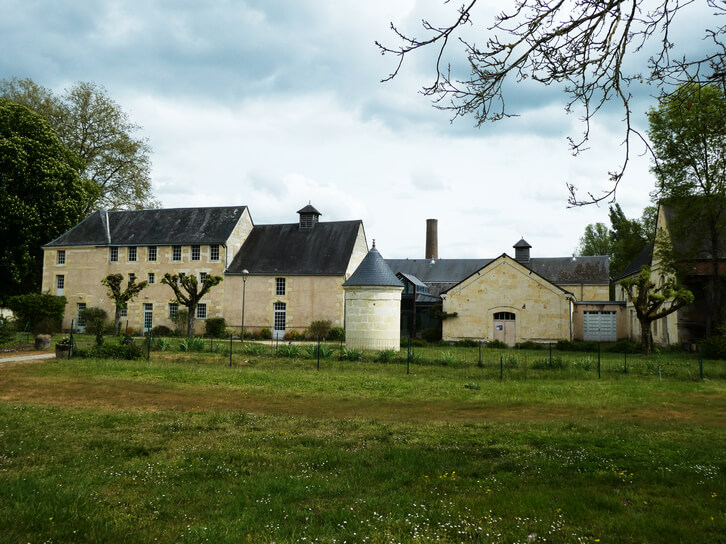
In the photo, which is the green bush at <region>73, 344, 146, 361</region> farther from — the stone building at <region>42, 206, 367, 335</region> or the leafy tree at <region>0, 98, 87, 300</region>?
the leafy tree at <region>0, 98, 87, 300</region>

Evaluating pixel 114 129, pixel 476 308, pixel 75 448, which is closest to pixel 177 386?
pixel 75 448

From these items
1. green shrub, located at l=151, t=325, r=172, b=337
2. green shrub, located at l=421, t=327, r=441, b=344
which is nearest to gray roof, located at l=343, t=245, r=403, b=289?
green shrub, located at l=421, t=327, r=441, b=344

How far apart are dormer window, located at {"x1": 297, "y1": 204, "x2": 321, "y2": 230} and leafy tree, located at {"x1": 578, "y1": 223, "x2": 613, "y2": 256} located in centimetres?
4116

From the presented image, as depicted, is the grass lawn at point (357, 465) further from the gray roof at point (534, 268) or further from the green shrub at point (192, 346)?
the gray roof at point (534, 268)

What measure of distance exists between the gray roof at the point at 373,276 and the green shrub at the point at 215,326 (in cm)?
1512

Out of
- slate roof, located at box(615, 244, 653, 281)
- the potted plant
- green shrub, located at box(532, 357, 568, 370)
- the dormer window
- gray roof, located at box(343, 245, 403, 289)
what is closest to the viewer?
green shrub, located at box(532, 357, 568, 370)

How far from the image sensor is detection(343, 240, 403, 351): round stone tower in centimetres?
2805

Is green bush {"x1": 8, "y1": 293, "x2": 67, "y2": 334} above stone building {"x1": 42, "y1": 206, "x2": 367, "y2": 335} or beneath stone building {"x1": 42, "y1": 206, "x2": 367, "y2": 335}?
beneath

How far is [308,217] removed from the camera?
44.4m

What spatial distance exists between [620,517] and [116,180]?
2054 inches

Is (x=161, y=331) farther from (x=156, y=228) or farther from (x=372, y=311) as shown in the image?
(x=372, y=311)

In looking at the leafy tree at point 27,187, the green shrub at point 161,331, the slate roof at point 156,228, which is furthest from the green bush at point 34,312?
the slate roof at point 156,228

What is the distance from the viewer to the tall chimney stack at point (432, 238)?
60250 millimetres

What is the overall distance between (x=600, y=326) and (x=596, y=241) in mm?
35187
